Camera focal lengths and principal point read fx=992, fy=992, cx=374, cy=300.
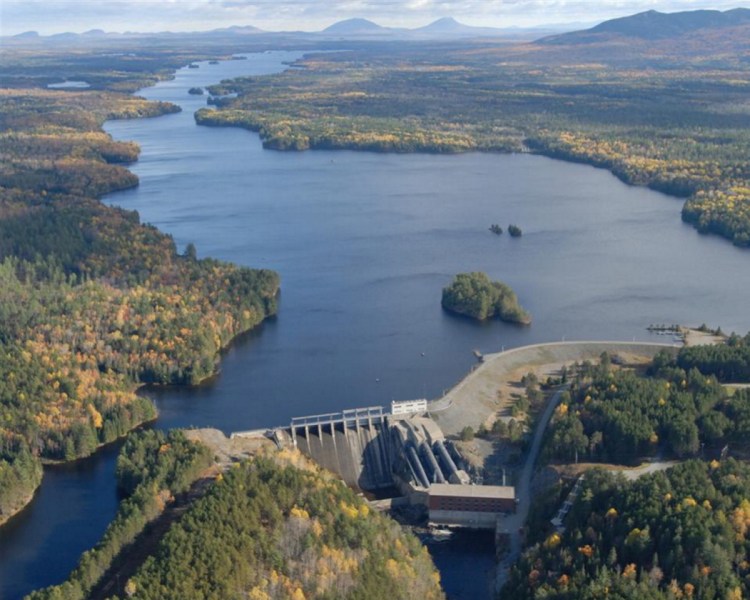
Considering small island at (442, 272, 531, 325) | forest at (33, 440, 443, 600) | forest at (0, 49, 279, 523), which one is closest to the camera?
forest at (33, 440, 443, 600)

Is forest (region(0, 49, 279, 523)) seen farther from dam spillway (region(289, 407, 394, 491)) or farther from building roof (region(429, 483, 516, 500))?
building roof (region(429, 483, 516, 500))

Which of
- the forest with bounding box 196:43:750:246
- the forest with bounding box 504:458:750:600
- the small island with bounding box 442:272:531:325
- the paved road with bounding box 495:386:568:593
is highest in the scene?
the forest with bounding box 196:43:750:246

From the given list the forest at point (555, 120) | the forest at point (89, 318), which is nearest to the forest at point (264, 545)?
the forest at point (89, 318)

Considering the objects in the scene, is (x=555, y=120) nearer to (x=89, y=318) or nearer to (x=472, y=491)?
(x=89, y=318)

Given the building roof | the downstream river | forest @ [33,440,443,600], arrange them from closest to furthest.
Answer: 1. forest @ [33,440,443,600]
2. the building roof
3. the downstream river

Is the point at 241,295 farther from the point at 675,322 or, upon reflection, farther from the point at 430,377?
the point at 675,322

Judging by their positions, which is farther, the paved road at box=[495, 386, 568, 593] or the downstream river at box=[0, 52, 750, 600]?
the downstream river at box=[0, 52, 750, 600]

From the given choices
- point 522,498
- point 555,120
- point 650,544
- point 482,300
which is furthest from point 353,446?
point 555,120

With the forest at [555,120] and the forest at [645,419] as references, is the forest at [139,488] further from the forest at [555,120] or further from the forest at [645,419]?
the forest at [555,120]

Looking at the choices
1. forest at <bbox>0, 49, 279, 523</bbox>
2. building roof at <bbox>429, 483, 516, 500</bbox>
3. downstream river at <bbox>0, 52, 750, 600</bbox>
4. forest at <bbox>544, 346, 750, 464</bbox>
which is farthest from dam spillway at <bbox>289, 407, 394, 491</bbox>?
forest at <bbox>0, 49, 279, 523</bbox>
